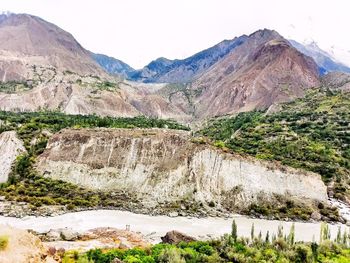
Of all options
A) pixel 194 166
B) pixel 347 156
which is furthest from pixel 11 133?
pixel 347 156

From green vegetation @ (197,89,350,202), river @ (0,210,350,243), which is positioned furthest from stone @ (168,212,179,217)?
green vegetation @ (197,89,350,202)

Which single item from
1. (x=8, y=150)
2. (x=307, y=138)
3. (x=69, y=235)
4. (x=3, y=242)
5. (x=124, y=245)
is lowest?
(x=69, y=235)

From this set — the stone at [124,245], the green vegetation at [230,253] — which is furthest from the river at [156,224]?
the green vegetation at [230,253]

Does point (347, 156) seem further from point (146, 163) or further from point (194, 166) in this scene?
point (146, 163)

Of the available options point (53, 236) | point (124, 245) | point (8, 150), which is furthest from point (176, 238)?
point (8, 150)

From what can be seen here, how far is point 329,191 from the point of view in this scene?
85312 millimetres

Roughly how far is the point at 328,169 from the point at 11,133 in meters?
66.6

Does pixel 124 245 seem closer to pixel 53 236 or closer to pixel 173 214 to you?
pixel 53 236

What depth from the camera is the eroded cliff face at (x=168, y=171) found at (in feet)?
258

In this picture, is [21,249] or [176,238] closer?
[21,249]

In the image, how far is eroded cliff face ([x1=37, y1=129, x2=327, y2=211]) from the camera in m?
78.6

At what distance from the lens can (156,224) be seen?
2650 inches

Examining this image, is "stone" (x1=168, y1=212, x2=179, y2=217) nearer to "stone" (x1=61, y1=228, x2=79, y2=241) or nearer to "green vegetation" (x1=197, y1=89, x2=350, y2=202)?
"stone" (x1=61, y1=228, x2=79, y2=241)

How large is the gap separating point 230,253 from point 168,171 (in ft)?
121
